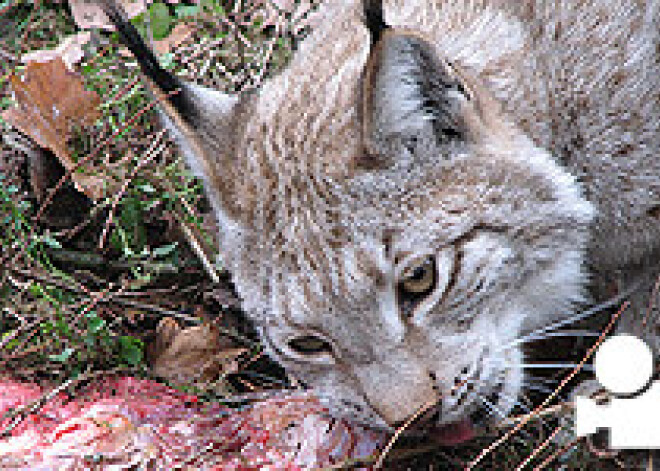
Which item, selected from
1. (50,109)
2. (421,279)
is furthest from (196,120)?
(50,109)

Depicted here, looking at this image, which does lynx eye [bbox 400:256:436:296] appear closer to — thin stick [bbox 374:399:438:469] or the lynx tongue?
thin stick [bbox 374:399:438:469]

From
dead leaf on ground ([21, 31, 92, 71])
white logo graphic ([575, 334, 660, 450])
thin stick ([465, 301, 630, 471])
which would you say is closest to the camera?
white logo graphic ([575, 334, 660, 450])

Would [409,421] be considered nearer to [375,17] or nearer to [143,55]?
[375,17]

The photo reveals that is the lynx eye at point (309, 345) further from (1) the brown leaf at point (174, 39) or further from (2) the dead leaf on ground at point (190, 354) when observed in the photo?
(1) the brown leaf at point (174, 39)

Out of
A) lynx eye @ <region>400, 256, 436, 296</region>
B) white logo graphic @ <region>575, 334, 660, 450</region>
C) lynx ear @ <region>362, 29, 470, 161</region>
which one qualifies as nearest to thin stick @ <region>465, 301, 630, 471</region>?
white logo graphic @ <region>575, 334, 660, 450</region>

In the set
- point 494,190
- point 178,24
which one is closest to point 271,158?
point 494,190

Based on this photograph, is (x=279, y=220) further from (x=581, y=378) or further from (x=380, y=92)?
(x=581, y=378)

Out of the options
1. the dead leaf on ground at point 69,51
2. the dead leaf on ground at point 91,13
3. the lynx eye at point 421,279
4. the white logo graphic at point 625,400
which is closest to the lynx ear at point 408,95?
the lynx eye at point 421,279
